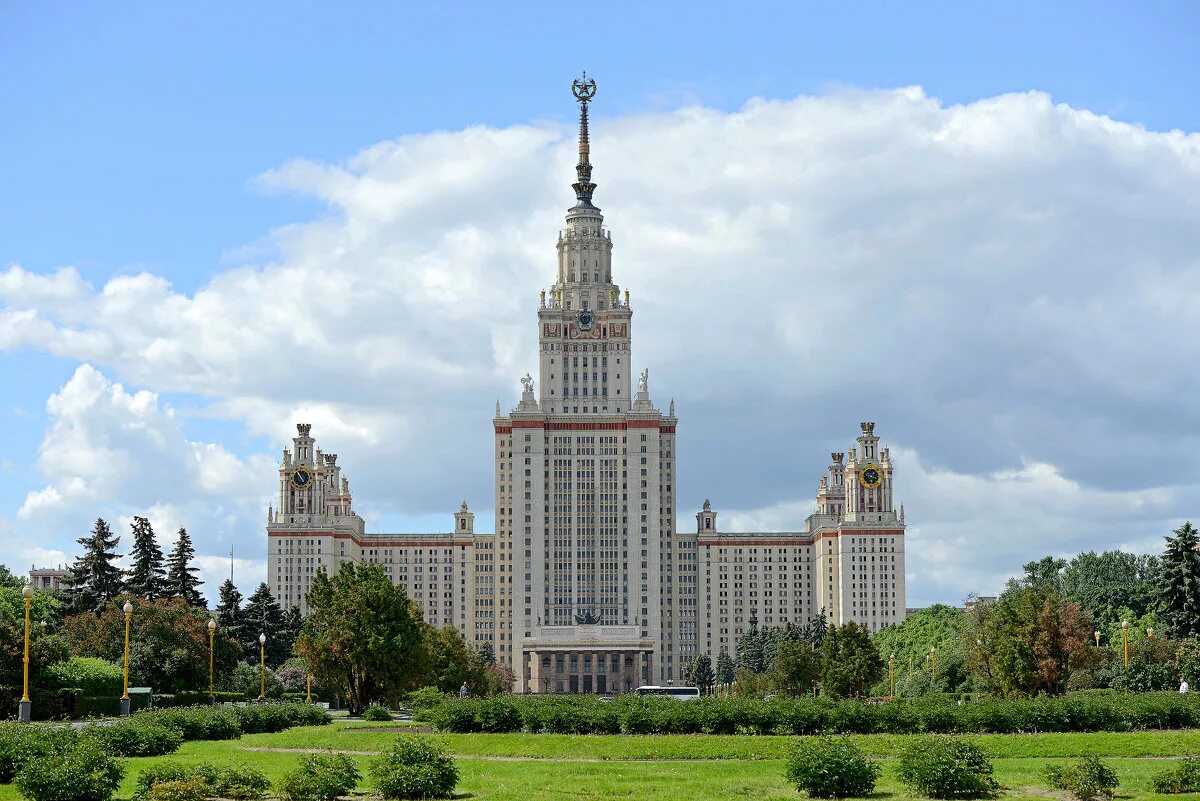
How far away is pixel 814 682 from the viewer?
122 m

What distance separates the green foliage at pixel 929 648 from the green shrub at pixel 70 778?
79.0 meters

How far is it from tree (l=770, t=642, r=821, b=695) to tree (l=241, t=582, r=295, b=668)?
4770cm

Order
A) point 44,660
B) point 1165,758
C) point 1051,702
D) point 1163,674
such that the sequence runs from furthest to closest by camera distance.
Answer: point 1163,674 < point 44,660 < point 1051,702 < point 1165,758

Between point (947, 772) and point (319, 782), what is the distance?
1488cm

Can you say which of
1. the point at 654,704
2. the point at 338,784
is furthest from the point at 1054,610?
the point at 338,784

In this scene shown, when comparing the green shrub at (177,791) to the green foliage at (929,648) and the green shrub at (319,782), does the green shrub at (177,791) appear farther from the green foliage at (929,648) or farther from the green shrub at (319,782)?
the green foliage at (929,648)

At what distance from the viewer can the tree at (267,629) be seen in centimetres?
14250

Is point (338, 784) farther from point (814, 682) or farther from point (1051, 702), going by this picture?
point (814, 682)

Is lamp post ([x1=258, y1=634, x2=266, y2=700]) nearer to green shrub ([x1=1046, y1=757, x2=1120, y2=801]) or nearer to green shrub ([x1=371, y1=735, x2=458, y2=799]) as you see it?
green shrub ([x1=371, y1=735, x2=458, y2=799])

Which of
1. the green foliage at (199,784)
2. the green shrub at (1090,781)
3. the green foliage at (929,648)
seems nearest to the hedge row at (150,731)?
the green foliage at (199,784)

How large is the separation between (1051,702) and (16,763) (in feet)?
116

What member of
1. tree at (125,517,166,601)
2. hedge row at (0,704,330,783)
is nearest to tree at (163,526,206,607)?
tree at (125,517,166,601)

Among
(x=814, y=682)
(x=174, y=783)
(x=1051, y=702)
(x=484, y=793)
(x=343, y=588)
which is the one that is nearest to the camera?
(x=174, y=783)

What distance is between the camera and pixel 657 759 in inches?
1870
